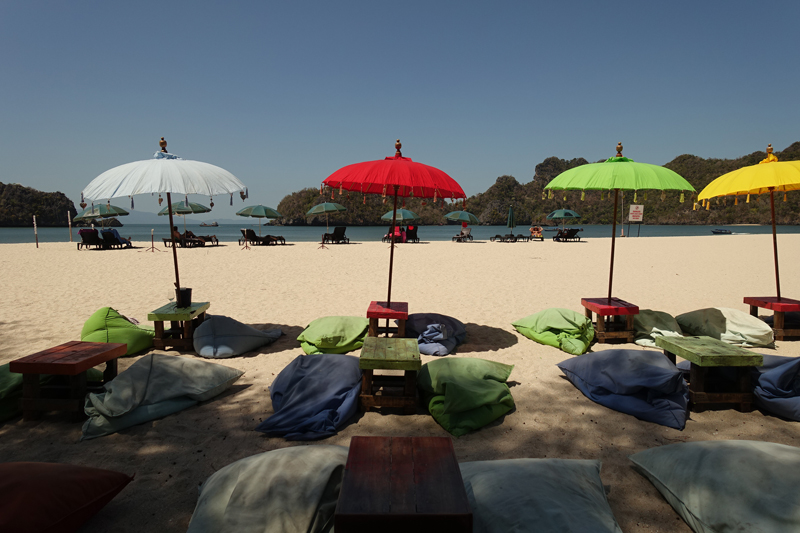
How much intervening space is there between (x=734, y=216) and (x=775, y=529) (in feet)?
362

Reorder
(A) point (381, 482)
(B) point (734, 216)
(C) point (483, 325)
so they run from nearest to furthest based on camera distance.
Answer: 1. (A) point (381, 482)
2. (C) point (483, 325)
3. (B) point (734, 216)

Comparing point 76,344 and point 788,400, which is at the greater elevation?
point 76,344

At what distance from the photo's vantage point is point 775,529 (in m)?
1.63

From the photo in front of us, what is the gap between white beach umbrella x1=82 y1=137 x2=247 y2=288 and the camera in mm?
4027

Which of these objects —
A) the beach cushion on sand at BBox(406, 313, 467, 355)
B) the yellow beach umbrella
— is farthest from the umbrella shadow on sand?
the yellow beach umbrella

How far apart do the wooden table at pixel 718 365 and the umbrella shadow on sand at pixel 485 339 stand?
6.35 ft

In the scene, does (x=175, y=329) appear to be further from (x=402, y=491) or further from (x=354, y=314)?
(x=402, y=491)

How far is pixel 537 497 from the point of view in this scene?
176cm

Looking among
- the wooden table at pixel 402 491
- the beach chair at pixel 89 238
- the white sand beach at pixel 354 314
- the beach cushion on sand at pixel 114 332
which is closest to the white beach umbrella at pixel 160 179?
the beach cushion on sand at pixel 114 332

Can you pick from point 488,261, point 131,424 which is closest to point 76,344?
point 131,424

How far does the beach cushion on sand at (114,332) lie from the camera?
4383 millimetres

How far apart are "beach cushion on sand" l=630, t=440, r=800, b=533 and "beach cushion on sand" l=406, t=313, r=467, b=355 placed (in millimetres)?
2649

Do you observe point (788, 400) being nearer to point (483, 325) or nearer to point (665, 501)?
point (665, 501)

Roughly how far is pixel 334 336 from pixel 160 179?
2.36 m
